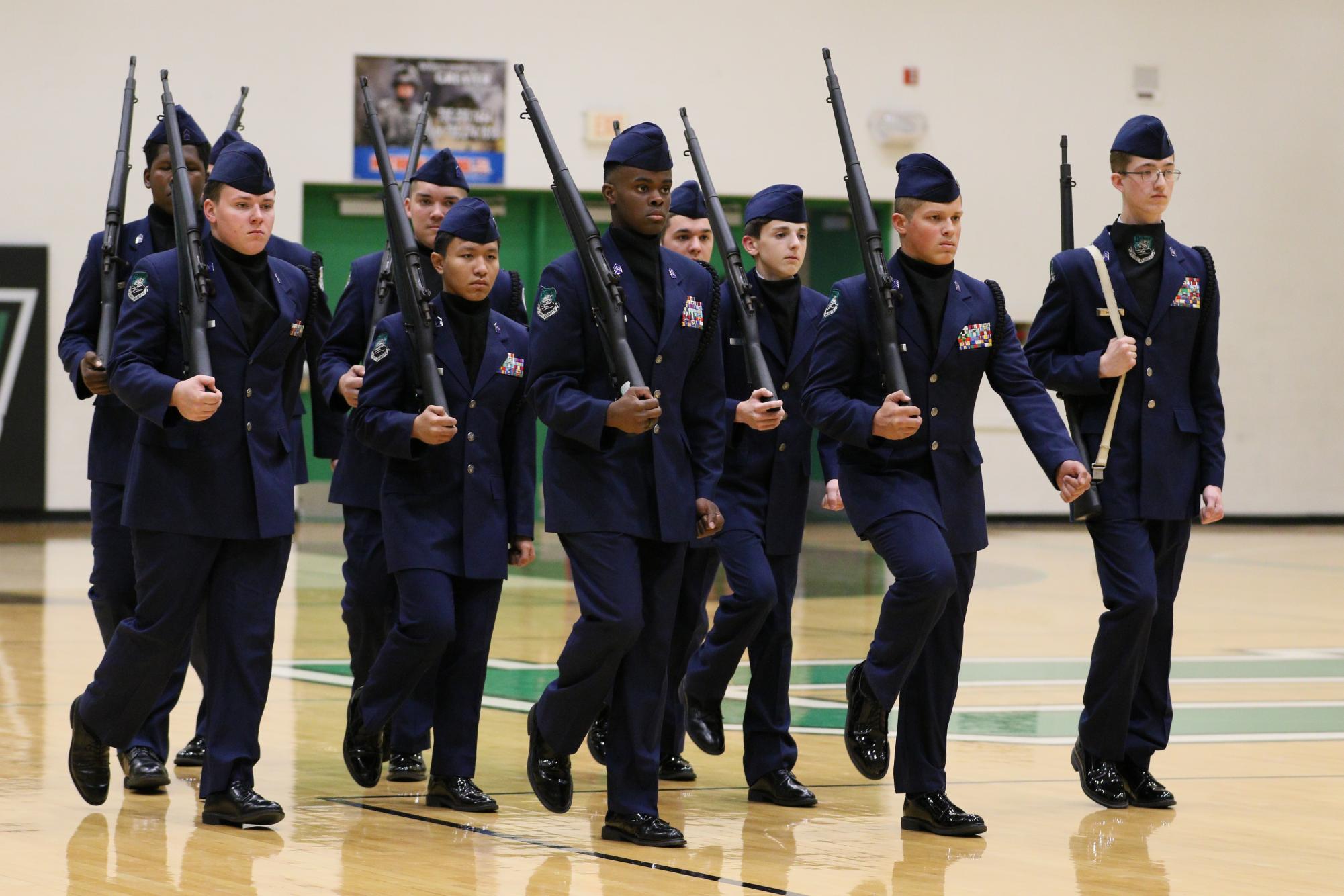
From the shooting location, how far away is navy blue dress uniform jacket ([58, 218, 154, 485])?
20.3 feet

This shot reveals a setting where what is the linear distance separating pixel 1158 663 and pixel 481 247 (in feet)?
8.15

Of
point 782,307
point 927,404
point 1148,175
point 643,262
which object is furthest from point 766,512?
point 1148,175

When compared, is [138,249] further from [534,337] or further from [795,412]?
[795,412]

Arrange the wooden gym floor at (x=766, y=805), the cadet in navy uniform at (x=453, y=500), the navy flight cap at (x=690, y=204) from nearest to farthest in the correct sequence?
1. the wooden gym floor at (x=766, y=805)
2. the cadet in navy uniform at (x=453, y=500)
3. the navy flight cap at (x=690, y=204)

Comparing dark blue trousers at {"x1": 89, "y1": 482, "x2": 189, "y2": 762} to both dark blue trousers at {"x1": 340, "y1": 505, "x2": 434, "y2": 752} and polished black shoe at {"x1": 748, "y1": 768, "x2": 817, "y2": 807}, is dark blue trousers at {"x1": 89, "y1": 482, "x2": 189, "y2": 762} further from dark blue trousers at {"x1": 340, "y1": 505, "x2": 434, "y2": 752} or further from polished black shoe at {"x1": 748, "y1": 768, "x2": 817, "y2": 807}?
polished black shoe at {"x1": 748, "y1": 768, "x2": 817, "y2": 807}

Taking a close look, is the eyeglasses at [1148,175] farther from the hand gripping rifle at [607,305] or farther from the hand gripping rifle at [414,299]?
the hand gripping rifle at [414,299]

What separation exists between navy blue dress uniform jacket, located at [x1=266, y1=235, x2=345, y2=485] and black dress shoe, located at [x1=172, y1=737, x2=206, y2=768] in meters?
0.97

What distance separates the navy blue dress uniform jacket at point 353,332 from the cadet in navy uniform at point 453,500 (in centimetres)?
43

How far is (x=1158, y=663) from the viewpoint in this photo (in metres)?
6.08

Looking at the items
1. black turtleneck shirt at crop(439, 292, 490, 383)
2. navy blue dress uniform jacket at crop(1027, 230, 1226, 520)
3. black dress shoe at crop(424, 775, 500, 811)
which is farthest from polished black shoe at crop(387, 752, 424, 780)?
navy blue dress uniform jacket at crop(1027, 230, 1226, 520)

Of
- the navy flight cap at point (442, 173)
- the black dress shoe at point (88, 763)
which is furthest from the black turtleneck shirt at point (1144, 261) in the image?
the black dress shoe at point (88, 763)

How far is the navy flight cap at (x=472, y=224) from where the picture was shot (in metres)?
5.81

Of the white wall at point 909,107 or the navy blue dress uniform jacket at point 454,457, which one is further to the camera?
the white wall at point 909,107

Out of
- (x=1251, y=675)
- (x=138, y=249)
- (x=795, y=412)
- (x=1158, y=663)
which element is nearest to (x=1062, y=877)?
(x=1158, y=663)
